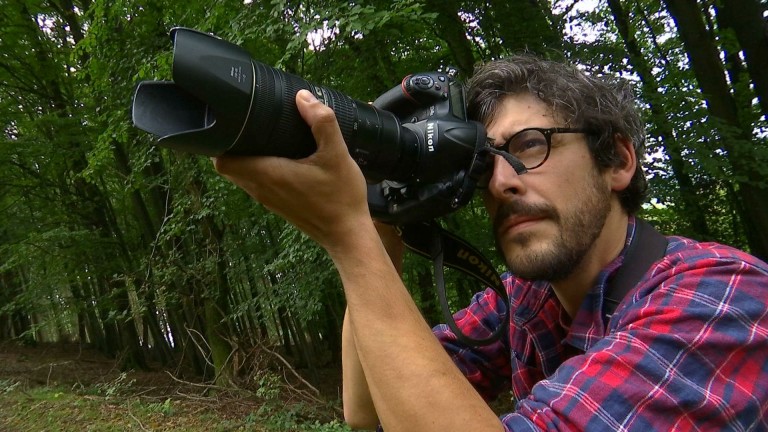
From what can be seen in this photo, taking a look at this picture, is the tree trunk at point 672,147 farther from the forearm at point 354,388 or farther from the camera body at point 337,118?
the forearm at point 354,388

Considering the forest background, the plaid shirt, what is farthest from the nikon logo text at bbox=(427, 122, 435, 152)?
the forest background

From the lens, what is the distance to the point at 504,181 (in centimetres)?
128

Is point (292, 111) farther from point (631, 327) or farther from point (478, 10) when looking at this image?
point (478, 10)

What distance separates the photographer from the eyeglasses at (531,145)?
130 centimetres

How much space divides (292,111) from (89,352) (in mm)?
16990

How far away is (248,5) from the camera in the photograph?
14.8 ft

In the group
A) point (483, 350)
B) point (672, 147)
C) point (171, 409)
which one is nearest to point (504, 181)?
point (483, 350)

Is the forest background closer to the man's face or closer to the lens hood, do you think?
the man's face

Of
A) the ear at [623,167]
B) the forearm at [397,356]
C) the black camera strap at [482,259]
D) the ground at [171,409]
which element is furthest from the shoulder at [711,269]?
the ground at [171,409]

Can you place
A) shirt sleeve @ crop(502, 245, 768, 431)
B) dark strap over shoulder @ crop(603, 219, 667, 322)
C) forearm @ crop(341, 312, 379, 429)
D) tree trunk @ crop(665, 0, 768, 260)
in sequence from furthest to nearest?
tree trunk @ crop(665, 0, 768, 260) < forearm @ crop(341, 312, 379, 429) < dark strap over shoulder @ crop(603, 219, 667, 322) < shirt sleeve @ crop(502, 245, 768, 431)

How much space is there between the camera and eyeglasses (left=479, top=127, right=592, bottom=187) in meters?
1.30

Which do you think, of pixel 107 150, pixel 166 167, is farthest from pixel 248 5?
pixel 166 167

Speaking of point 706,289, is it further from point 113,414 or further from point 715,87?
point 113,414

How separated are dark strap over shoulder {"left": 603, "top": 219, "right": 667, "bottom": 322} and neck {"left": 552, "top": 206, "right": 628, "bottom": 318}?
0.22 feet
